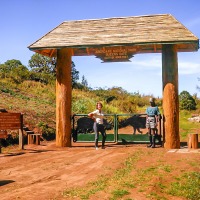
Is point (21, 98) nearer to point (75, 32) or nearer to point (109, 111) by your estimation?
point (109, 111)

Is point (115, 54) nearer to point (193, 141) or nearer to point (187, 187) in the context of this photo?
point (193, 141)

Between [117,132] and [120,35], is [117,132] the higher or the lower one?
the lower one

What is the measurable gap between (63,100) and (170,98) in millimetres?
4376

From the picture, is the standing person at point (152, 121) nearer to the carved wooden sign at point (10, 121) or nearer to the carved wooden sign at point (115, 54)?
the carved wooden sign at point (115, 54)

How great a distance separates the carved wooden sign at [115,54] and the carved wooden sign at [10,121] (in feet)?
14.2

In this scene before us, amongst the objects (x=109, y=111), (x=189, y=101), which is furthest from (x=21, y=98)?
(x=189, y=101)

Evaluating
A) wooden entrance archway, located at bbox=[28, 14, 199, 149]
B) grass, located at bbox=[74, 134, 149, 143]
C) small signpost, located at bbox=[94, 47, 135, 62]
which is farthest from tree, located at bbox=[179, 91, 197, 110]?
small signpost, located at bbox=[94, 47, 135, 62]

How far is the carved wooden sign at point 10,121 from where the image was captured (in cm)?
1189

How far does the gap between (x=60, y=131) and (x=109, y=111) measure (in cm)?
1123

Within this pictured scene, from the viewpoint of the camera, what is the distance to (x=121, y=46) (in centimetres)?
1338

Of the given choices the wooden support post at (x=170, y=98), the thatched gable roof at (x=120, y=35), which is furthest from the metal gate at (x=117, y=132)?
the thatched gable roof at (x=120, y=35)

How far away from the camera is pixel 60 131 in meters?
13.5

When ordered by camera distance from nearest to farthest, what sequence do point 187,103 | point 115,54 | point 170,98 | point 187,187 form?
1. point 187,187
2. point 170,98
3. point 115,54
4. point 187,103

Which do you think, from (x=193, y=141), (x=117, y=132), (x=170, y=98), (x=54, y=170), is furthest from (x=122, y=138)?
(x=54, y=170)
